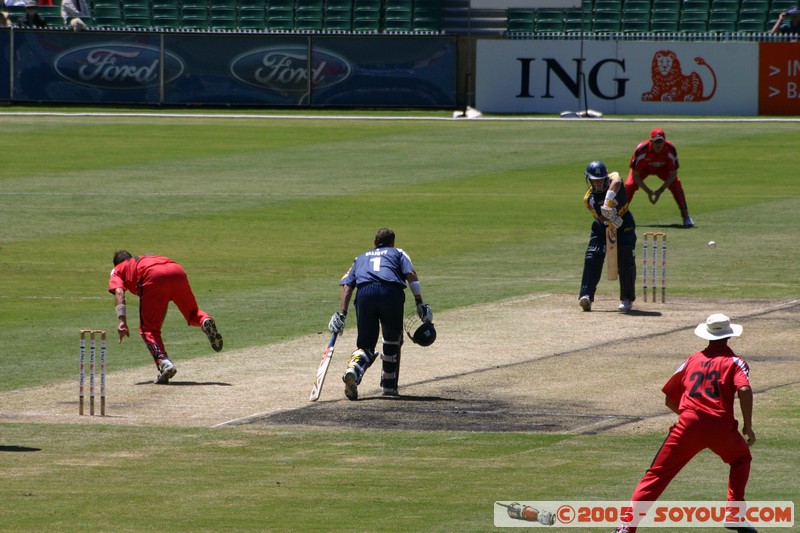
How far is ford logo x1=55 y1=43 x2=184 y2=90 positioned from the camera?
4912cm

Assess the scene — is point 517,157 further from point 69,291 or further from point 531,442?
point 531,442

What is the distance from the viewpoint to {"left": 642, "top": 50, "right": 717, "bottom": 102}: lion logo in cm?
4631

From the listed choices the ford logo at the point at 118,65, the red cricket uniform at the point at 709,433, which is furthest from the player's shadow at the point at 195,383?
the ford logo at the point at 118,65

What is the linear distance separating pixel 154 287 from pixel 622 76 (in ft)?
104

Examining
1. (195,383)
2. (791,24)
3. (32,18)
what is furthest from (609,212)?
(32,18)

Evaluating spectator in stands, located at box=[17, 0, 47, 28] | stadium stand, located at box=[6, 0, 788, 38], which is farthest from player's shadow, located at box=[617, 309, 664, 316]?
spectator in stands, located at box=[17, 0, 47, 28]

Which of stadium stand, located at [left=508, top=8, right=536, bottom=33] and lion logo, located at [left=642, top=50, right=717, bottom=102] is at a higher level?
stadium stand, located at [left=508, top=8, right=536, bottom=33]

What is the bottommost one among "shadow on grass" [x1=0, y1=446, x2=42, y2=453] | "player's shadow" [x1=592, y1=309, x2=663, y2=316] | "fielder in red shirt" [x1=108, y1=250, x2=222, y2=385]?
"player's shadow" [x1=592, y1=309, x2=663, y2=316]

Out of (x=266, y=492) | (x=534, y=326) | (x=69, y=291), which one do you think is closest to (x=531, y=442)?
(x=266, y=492)

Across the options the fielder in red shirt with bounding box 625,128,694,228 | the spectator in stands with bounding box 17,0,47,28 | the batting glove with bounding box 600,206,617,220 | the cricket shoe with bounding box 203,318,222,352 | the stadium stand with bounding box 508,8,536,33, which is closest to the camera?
the cricket shoe with bounding box 203,318,222,352

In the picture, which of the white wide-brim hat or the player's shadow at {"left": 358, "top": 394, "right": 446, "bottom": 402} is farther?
the player's shadow at {"left": 358, "top": 394, "right": 446, "bottom": 402}

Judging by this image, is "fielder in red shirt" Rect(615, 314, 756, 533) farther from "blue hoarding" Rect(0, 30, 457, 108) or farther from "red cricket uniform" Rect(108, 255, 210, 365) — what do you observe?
"blue hoarding" Rect(0, 30, 457, 108)

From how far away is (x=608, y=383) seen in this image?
16.6m

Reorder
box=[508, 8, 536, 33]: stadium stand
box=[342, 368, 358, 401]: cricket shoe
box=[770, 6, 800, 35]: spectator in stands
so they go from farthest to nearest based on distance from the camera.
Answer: box=[508, 8, 536, 33]: stadium stand < box=[770, 6, 800, 35]: spectator in stands < box=[342, 368, 358, 401]: cricket shoe
